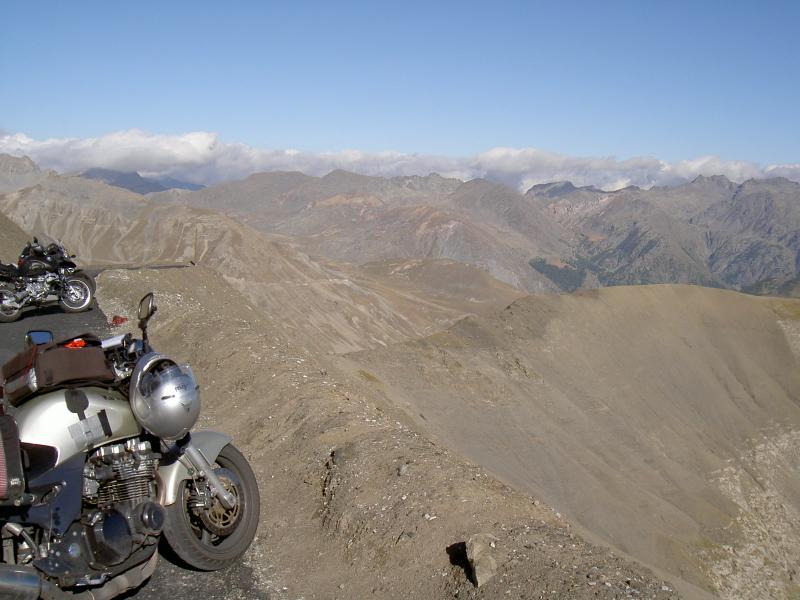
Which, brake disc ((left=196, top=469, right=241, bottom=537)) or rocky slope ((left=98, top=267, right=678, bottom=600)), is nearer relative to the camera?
brake disc ((left=196, top=469, right=241, bottom=537))

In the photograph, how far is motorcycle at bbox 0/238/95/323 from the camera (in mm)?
15805

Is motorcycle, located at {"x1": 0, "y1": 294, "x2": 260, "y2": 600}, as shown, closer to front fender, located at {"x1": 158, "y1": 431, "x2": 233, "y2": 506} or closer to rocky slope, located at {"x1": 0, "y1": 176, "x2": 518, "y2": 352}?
front fender, located at {"x1": 158, "y1": 431, "x2": 233, "y2": 506}

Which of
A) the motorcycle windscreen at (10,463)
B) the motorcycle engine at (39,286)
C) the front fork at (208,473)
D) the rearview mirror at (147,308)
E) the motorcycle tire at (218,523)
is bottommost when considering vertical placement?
the motorcycle engine at (39,286)

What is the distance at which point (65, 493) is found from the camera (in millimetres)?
4828

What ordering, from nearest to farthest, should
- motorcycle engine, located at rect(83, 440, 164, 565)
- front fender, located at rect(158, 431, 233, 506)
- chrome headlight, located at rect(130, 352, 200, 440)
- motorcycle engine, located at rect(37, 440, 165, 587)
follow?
motorcycle engine, located at rect(37, 440, 165, 587) < motorcycle engine, located at rect(83, 440, 164, 565) < chrome headlight, located at rect(130, 352, 200, 440) < front fender, located at rect(158, 431, 233, 506)

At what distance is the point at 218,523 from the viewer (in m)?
6.11

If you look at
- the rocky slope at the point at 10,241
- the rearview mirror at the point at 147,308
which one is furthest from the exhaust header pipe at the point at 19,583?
the rocky slope at the point at 10,241

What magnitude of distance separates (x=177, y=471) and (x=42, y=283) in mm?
12694

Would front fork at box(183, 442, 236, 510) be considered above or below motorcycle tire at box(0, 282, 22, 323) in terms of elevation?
above

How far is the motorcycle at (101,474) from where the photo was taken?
4660mm

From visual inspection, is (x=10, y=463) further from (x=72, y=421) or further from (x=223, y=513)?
(x=223, y=513)

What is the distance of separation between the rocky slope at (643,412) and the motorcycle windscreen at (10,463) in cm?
2859

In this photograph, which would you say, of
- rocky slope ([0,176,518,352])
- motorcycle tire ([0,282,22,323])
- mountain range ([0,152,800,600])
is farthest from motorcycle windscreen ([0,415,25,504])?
rocky slope ([0,176,518,352])

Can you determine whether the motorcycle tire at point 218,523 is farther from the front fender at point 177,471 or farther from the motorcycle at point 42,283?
the motorcycle at point 42,283
